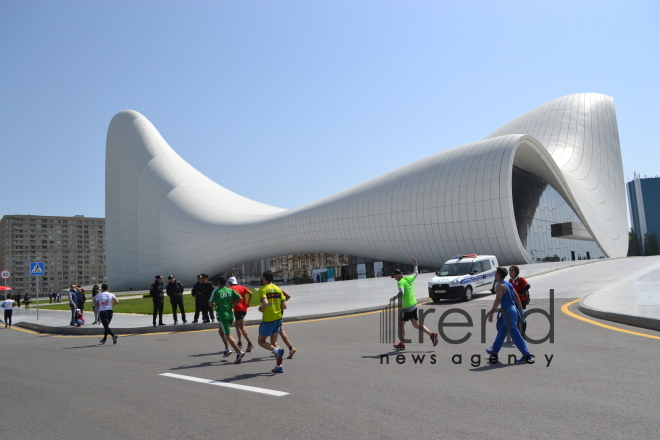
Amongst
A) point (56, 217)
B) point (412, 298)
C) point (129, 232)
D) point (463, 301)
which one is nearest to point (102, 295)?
point (412, 298)

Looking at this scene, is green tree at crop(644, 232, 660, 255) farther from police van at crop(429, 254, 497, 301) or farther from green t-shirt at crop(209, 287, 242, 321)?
green t-shirt at crop(209, 287, 242, 321)

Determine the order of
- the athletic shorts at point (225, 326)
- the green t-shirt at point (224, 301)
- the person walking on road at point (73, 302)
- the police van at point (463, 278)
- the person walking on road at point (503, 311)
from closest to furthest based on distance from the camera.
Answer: the person walking on road at point (503, 311)
the athletic shorts at point (225, 326)
the green t-shirt at point (224, 301)
the person walking on road at point (73, 302)
the police van at point (463, 278)

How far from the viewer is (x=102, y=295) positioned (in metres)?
13.1

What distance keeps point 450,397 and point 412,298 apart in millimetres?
4135

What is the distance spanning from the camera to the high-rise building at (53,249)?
14238cm

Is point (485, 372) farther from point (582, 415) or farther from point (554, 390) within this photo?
point (582, 415)

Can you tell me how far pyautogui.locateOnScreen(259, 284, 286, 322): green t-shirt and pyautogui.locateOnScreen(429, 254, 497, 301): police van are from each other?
1183 centimetres

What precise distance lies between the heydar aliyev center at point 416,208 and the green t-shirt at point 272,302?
33.2 meters

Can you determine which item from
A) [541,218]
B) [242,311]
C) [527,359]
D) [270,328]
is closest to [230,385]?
[270,328]

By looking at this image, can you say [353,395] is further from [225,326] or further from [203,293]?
[203,293]

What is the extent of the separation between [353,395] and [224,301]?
4506 millimetres

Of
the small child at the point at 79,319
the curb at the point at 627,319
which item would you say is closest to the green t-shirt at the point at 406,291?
the curb at the point at 627,319

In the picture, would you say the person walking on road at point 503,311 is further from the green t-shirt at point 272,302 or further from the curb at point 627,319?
the curb at point 627,319

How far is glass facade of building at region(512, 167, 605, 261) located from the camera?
43688 mm
